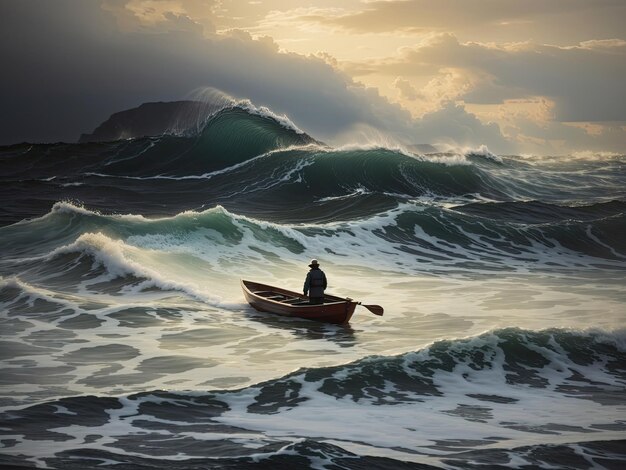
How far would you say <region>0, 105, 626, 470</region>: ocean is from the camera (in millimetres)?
10961

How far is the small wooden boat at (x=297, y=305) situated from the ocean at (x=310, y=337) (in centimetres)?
29

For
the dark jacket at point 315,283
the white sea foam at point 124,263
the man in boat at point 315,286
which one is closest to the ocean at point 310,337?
the white sea foam at point 124,263

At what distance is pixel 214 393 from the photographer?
13.1 metres

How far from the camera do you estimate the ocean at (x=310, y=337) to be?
1096 cm

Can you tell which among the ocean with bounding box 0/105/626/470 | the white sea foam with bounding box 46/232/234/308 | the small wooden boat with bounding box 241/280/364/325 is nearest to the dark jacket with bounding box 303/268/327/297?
the small wooden boat with bounding box 241/280/364/325

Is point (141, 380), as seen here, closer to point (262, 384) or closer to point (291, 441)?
point (262, 384)

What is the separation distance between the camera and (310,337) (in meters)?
18.5

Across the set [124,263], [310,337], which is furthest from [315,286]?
[124,263]

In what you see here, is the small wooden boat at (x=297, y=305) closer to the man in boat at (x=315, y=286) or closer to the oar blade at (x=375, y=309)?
the man in boat at (x=315, y=286)

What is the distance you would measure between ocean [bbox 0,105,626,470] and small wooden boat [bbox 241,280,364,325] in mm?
286

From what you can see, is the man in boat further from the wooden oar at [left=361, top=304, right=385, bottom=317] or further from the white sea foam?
the white sea foam

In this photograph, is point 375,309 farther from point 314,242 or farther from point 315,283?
point 314,242

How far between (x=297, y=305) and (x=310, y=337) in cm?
180

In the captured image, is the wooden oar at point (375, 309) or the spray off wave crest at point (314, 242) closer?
the wooden oar at point (375, 309)
